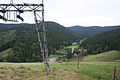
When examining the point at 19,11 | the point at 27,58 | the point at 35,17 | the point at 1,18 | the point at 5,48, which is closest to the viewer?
the point at 1,18

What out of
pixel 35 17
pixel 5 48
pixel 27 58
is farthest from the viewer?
pixel 5 48

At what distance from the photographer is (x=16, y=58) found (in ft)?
388

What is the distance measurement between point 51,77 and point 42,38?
5545mm

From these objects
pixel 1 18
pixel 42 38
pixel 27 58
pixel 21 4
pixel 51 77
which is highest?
pixel 21 4

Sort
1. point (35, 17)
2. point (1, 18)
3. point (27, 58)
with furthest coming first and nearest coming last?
point (27, 58) < point (35, 17) < point (1, 18)

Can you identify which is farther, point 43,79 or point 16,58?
point 16,58

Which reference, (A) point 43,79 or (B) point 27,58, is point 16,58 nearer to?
(B) point 27,58

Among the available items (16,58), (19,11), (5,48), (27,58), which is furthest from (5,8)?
(5,48)

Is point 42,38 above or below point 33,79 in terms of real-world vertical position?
above

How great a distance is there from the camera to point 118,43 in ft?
555

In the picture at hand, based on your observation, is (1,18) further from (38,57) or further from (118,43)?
(118,43)

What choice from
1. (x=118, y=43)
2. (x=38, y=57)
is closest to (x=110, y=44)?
(x=118, y=43)

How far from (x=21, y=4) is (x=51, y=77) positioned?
925 cm

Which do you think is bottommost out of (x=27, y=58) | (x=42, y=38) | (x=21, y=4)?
(x=27, y=58)
